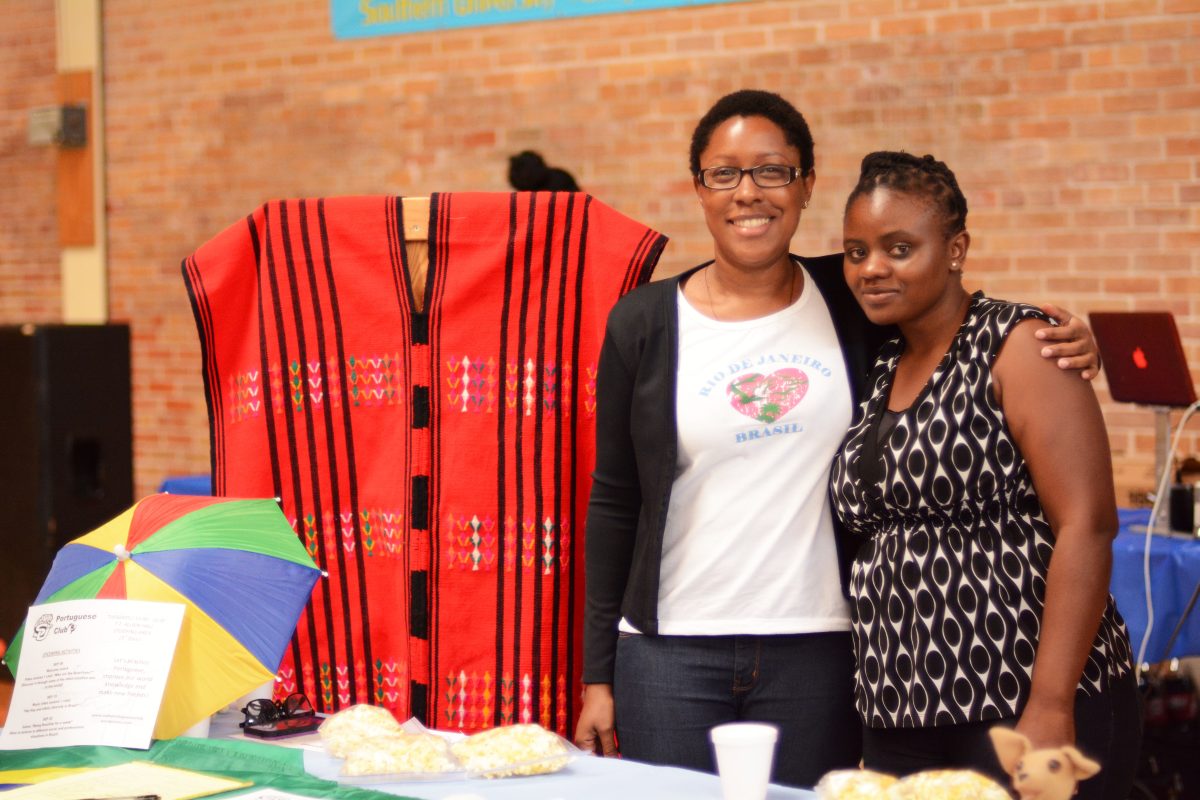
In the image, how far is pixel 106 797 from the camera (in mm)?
1527

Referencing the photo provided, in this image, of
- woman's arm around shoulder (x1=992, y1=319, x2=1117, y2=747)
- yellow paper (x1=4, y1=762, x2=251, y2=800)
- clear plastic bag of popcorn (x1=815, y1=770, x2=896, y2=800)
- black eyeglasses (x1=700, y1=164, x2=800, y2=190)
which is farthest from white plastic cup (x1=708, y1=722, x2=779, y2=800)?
black eyeglasses (x1=700, y1=164, x2=800, y2=190)

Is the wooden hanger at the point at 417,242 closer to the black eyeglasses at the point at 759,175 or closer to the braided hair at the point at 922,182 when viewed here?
the black eyeglasses at the point at 759,175

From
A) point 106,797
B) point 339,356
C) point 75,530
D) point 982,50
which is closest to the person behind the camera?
point 106,797

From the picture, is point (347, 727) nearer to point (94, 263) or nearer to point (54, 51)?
point (94, 263)

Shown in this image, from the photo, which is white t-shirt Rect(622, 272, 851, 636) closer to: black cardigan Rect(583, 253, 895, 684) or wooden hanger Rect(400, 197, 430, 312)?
black cardigan Rect(583, 253, 895, 684)

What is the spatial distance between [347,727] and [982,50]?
138 inches

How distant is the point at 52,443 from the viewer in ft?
15.5

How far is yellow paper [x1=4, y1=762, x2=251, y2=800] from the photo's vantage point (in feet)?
5.07

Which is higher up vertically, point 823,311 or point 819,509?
point 823,311

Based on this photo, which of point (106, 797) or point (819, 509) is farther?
point (819, 509)

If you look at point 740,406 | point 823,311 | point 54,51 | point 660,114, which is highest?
point 54,51

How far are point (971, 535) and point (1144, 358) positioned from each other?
2059mm

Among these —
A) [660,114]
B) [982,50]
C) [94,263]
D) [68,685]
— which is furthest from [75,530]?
[982,50]

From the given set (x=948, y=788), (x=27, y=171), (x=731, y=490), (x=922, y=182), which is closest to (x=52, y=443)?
(x=27, y=171)
